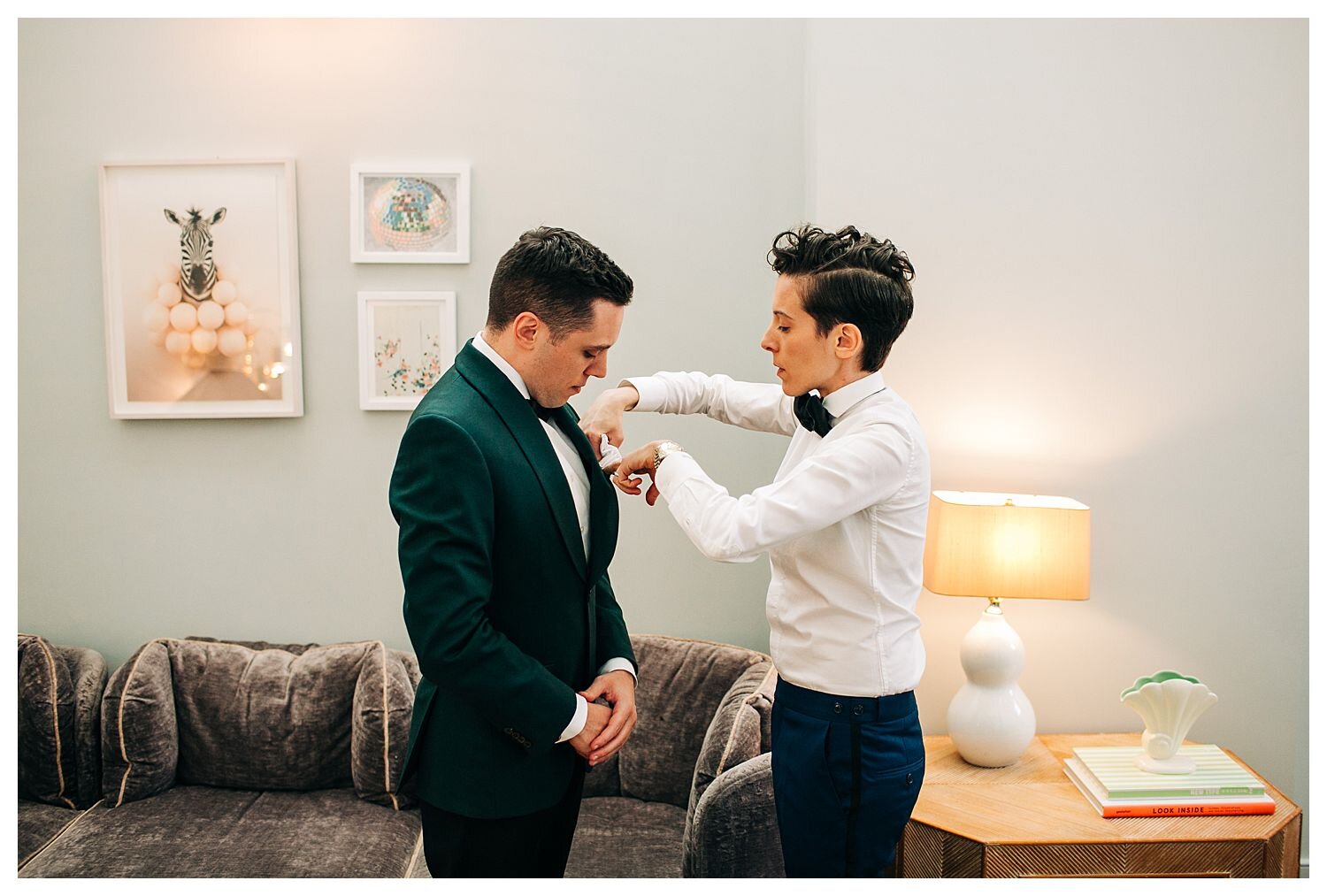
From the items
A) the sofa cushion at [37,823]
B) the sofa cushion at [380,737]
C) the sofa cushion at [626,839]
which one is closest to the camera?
the sofa cushion at [626,839]

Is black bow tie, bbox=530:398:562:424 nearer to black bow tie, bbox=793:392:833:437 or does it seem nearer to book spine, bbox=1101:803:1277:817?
black bow tie, bbox=793:392:833:437

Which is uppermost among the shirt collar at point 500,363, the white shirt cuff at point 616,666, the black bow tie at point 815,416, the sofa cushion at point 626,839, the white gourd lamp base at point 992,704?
the shirt collar at point 500,363

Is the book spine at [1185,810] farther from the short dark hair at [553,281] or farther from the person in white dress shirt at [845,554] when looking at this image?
the short dark hair at [553,281]

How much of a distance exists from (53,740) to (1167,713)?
3.31 m

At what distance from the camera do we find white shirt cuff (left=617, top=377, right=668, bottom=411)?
2.05 metres

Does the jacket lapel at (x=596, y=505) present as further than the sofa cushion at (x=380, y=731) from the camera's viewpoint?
No

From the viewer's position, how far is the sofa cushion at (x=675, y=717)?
2.78 m

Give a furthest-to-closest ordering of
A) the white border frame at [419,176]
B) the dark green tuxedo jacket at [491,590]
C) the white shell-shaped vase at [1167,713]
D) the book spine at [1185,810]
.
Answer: the white border frame at [419,176]
the white shell-shaped vase at [1167,713]
the book spine at [1185,810]
the dark green tuxedo jacket at [491,590]

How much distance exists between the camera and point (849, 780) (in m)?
1.64

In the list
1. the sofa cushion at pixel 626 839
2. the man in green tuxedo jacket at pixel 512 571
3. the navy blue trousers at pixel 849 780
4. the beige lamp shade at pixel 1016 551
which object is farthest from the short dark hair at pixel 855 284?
the sofa cushion at pixel 626 839

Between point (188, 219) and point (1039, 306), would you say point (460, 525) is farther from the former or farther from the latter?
point (188, 219)

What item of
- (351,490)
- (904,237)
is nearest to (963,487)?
(904,237)

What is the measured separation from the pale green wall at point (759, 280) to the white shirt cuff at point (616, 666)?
128 cm

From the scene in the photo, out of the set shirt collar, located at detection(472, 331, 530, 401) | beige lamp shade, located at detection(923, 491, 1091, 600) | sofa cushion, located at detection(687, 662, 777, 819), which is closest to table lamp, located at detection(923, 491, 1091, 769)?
beige lamp shade, located at detection(923, 491, 1091, 600)
